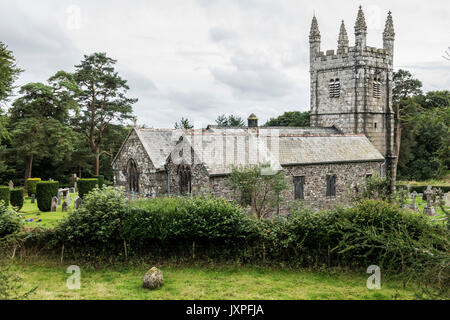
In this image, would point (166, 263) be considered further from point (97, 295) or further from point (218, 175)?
point (218, 175)

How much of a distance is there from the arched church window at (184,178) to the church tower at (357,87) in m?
17.1

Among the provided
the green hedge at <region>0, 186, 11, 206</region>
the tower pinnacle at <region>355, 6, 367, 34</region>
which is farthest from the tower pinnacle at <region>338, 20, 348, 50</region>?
the green hedge at <region>0, 186, 11, 206</region>

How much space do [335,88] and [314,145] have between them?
1000 cm

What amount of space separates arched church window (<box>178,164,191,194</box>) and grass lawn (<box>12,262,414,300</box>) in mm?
8051

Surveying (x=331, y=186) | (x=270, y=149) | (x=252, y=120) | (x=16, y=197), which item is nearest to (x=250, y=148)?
(x=270, y=149)

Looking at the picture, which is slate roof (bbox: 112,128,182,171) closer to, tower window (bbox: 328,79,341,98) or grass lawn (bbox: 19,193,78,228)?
grass lawn (bbox: 19,193,78,228)

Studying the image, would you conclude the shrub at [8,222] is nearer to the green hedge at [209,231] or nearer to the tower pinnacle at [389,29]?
the green hedge at [209,231]

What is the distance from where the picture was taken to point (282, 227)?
546 inches

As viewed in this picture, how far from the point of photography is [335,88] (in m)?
33.9

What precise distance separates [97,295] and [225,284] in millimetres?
3727

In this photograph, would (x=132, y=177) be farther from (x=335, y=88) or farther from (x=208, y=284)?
(x=335, y=88)

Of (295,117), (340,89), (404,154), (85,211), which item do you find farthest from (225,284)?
(295,117)

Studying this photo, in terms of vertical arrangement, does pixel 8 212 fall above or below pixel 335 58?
below

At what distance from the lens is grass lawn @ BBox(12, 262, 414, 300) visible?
37.0ft
